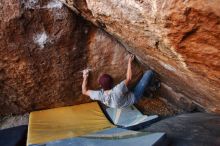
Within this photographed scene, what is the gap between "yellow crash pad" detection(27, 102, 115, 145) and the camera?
377 centimetres

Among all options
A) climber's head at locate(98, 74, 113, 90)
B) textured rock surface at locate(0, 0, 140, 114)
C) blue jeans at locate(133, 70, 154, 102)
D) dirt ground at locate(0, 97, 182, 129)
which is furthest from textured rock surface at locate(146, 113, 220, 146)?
textured rock surface at locate(0, 0, 140, 114)

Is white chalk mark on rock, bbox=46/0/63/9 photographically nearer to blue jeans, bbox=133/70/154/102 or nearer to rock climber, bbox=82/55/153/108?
rock climber, bbox=82/55/153/108

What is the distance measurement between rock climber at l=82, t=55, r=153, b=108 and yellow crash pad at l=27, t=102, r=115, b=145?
242 millimetres

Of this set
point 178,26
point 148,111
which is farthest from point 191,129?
point 178,26

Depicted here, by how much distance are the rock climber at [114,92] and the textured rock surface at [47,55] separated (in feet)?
0.45

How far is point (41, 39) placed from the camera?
3.96 metres

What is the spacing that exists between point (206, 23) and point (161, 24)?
1.20ft

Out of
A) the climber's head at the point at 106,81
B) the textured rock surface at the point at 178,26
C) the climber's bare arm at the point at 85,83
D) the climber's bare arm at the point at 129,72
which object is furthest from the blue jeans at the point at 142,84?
the textured rock surface at the point at 178,26

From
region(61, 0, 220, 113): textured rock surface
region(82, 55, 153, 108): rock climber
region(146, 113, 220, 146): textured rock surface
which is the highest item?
region(61, 0, 220, 113): textured rock surface

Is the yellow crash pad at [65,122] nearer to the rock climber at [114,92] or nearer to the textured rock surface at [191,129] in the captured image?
the rock climber at [114,92]

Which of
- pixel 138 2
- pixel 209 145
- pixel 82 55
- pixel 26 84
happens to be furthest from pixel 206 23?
pixel 26 84

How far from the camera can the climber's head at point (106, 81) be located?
4.18 m

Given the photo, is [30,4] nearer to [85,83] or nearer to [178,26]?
[85,83]

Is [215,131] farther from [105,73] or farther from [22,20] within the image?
[22,20]
